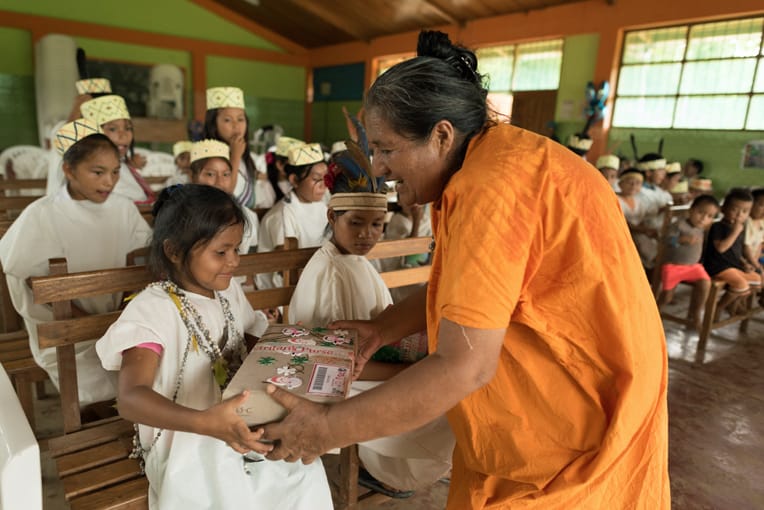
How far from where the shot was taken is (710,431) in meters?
2.99

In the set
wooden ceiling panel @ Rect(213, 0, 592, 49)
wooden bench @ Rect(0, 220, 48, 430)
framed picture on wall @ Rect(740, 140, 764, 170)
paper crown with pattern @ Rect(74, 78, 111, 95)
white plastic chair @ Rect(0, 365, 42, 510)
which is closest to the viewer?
white plastic chair @ Rect(0, 365, 42, 510)

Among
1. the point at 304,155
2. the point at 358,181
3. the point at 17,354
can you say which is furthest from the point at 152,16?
the point at 358,181

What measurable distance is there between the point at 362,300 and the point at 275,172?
3.24 meters

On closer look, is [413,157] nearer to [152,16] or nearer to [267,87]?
[152,16]

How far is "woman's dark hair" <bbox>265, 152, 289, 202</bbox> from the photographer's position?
15.0 ft

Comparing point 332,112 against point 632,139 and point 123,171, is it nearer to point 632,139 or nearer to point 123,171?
point 632,139

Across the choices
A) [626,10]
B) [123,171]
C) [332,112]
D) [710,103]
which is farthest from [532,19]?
[123,171]

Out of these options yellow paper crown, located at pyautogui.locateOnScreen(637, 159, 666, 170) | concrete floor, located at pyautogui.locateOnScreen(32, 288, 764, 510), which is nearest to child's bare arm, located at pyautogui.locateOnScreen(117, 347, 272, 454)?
concrete floor, located at pyautogui.locateOnScreen(32, 288, 764, 510)

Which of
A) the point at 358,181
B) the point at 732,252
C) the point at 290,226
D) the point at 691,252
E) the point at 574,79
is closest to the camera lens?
the point at 358,181

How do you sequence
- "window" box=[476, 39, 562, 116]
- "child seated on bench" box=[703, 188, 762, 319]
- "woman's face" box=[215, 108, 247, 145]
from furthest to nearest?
"window" box=[476, 39, 562, 116] → "child seated on bench" box=[703, 188, 762, 319] → "woman's face" box=[215, 108, 247, 145]

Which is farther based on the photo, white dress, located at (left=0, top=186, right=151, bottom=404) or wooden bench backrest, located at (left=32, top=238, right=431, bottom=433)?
white dress, located at (left=0, top=186, right=151, bottom=404)

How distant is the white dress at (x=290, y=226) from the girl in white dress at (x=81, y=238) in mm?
865

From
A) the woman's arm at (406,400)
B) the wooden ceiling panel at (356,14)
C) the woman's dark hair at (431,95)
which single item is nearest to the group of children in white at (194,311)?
the woman's arm at (406,400)

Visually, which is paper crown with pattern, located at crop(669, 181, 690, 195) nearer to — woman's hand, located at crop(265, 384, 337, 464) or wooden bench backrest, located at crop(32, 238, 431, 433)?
wooden bench backrest, located at crop(32, 238, 431, 433)
